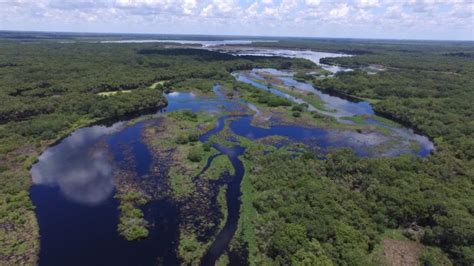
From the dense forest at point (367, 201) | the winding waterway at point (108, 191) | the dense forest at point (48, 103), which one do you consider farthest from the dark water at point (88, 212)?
the dense forest at point (367, 201)

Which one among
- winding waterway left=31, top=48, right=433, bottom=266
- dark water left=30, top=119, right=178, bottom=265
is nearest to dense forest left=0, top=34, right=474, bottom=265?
dark water left=30, top=119, right=178, bottom=265

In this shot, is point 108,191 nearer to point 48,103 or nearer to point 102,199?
point 102,199

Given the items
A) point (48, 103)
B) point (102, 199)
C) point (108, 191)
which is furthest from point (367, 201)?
point (48, 103)

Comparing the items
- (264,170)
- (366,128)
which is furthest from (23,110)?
(366,128)

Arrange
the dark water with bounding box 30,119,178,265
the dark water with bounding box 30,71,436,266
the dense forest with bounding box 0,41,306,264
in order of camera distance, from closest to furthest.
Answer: the dark water with bounding box 30,119,178,265, the dark water with bounding box 30,71,436,266, the dense forest with bounding box 0,41,306,264

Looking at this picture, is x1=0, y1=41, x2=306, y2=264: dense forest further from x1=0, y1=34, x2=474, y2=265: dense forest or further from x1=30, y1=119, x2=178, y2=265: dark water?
x1=30, y1=119, x2=178, y2=265: dark water

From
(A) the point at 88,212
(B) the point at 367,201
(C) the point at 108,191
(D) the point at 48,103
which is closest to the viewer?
(A) the point at 88,212

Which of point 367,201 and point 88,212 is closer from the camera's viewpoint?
point 88,212

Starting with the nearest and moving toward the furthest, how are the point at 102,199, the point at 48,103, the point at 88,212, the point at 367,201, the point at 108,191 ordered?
the point at 88,212 < the point at 367,201 < the point at 102,199 < the point at 108,191 < the point at 48,103
